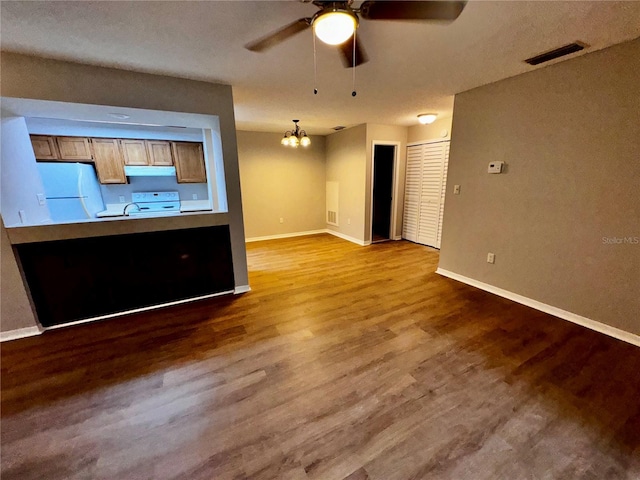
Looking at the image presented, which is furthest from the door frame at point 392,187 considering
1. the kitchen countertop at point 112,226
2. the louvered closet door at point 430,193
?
the kitchen countertop at point 112,226

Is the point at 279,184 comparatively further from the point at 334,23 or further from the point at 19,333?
the point at 334,23

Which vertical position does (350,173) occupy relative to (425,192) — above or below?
above

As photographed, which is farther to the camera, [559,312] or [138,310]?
[138,310]

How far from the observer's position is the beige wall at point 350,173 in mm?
5250

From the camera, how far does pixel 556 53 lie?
218 centimetres

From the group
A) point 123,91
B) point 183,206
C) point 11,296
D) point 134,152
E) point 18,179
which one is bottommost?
point 11,296

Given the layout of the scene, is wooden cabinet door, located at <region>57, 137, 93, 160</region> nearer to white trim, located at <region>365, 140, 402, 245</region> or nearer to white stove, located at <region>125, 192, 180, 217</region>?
white stove, located at <region>125, 192, 180, 217</region>

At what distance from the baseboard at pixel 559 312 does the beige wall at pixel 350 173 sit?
8.11 feet

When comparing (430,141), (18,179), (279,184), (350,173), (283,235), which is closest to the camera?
(18,179)

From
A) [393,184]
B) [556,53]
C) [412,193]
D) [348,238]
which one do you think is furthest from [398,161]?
[556,53]

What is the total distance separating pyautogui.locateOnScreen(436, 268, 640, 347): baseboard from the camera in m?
2.27

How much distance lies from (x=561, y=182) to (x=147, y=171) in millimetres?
6020

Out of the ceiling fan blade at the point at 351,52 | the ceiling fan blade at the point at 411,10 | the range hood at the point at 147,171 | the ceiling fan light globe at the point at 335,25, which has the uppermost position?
the ceiling fan blade at the point at 351,52

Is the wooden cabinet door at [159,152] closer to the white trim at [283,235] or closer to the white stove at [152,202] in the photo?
the white stove at [152,202]
